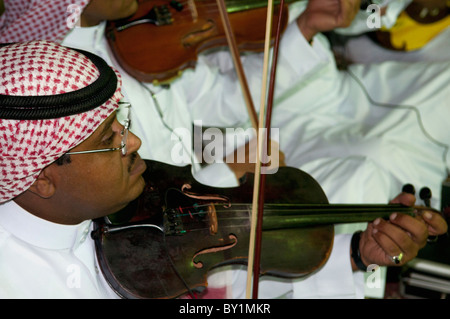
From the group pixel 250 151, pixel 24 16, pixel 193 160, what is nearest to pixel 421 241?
pixel 250 151

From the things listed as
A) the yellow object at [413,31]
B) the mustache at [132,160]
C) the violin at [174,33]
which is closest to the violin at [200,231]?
the mustache at [132,160]

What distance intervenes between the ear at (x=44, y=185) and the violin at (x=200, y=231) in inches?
6.7

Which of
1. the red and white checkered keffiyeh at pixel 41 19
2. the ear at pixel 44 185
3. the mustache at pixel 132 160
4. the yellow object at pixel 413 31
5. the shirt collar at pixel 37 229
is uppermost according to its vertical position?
the red and white checkered keffiyeh at pixel 41 19

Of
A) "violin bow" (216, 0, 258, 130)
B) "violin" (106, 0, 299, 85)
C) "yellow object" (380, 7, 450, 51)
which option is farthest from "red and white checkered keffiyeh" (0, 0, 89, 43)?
"yellow object" (380, 7, 450, 51)

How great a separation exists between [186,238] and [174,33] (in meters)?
0.77

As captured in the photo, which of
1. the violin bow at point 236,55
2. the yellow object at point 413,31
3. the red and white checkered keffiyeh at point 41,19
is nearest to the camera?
the red and white checkered keffiyeh at point 41,19

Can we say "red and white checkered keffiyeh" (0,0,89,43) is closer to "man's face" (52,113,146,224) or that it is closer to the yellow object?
"man's face" (52,113,146,224)

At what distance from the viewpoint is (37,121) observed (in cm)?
96

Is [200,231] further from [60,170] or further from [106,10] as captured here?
[106,10]

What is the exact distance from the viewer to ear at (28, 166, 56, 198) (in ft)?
3.44

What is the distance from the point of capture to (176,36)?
5.54ft

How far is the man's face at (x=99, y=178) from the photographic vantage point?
1063mm

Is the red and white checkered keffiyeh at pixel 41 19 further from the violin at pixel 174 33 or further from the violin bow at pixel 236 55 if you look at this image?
the violin bow at pixel 236 55

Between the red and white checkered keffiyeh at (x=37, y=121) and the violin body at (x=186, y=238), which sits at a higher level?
the red and white checkered keffiyeh at (x=37, y=121)
